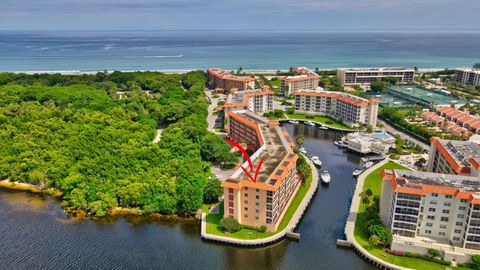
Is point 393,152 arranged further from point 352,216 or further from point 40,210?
point 40,210

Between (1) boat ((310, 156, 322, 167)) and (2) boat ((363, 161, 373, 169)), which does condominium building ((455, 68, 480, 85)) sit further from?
(1) boat ((310, 156, 322, 167))

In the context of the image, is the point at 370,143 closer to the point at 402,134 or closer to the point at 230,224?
the point at 402,134

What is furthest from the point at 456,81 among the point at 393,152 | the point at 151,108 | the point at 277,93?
the point at 151,108

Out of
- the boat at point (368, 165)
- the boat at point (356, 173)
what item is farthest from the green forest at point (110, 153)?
the boat at point (368, 165)

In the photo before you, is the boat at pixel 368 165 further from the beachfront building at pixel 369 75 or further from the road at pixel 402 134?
the beachfront building at pixel 369 75

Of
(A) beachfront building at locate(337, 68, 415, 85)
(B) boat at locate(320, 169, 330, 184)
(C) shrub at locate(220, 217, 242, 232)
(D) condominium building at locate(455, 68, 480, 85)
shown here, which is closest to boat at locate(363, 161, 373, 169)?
(B) boat at locate(320, 169, 330, 184)

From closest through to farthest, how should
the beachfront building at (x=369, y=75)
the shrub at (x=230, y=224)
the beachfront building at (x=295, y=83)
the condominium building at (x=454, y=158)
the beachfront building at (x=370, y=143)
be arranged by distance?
the shrub at (x=230, y=224) → the condominium building at (x=454, y=158) → the beachfront building at (x=370, y=143) → the beachfront building at (x=295, y=83) → the beachfront building at (x=369, y=75)

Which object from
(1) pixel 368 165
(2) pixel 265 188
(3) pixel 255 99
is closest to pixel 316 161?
(1) pixel 368 165
